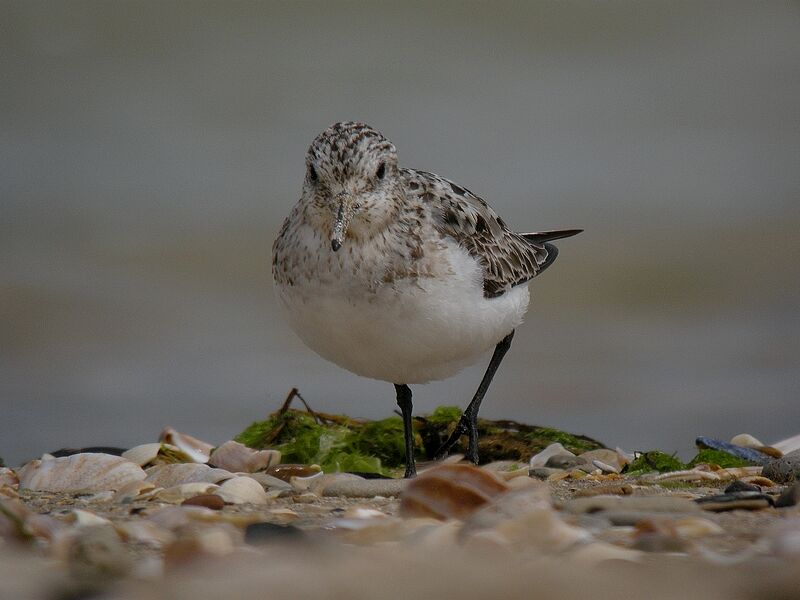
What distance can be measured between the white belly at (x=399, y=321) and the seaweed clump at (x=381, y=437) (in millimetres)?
1071

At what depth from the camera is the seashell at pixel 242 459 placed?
19.7 feet

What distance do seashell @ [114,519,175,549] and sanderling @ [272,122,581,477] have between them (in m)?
1.72

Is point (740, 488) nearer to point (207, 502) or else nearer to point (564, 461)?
point (564, 461)

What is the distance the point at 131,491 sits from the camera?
4637 millimetres

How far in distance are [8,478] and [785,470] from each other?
13.2 feet

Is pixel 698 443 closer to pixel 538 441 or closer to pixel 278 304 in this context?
pixel 538 441

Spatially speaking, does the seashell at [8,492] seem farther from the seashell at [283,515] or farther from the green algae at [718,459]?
the green algae at [718,459]

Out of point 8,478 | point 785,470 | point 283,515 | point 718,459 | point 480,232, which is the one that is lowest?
point 283,515

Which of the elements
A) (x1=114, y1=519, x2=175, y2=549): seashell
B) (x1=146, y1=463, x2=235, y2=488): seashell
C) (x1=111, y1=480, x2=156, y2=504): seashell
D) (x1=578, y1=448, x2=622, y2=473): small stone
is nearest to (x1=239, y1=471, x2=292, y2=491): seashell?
(x1=146, y1=463, x2=235, y2=488): seashell

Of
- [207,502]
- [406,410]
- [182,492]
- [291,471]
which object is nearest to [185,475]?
[291,471]

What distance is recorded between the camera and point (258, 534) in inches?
131

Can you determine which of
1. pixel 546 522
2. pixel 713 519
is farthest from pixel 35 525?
pixel 713 519

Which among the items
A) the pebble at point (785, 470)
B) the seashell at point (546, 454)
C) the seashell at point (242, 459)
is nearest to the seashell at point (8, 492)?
the seashell at point (242, 459)

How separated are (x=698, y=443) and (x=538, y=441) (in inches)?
39.4
